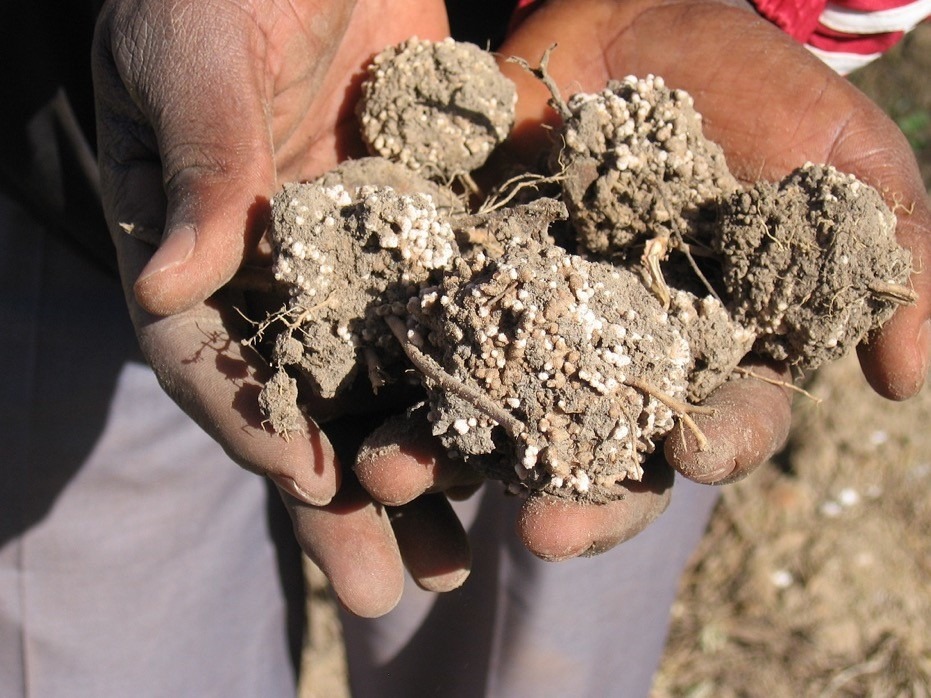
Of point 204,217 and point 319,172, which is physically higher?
point 204,217

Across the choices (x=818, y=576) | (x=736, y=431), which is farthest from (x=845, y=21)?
(x=818, y=576)

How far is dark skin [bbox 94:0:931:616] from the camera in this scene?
156cm

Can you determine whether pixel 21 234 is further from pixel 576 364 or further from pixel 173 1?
pixel 576 364

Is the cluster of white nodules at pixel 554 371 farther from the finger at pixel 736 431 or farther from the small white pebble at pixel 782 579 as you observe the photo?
the small white pebble at pixel 782 579

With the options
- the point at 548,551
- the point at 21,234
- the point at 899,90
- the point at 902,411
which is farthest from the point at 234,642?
the point at 899,90

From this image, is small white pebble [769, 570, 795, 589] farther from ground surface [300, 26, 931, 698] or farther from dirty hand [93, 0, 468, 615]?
dirty hand [93, 0, 468, 615]

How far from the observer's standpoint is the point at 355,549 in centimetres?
175

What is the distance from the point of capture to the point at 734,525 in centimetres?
396

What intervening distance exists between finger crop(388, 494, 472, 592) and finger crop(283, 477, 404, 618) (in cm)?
12

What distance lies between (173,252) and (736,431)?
1043mm

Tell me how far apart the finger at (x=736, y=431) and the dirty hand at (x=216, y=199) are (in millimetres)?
586

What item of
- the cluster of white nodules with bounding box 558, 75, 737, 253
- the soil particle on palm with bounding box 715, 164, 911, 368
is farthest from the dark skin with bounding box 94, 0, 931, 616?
the cluster of white nodules with bounding box 558, 75, 737, 253

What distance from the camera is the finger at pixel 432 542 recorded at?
1899mm

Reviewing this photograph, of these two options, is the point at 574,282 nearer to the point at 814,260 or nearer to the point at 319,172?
the point at 814,260
